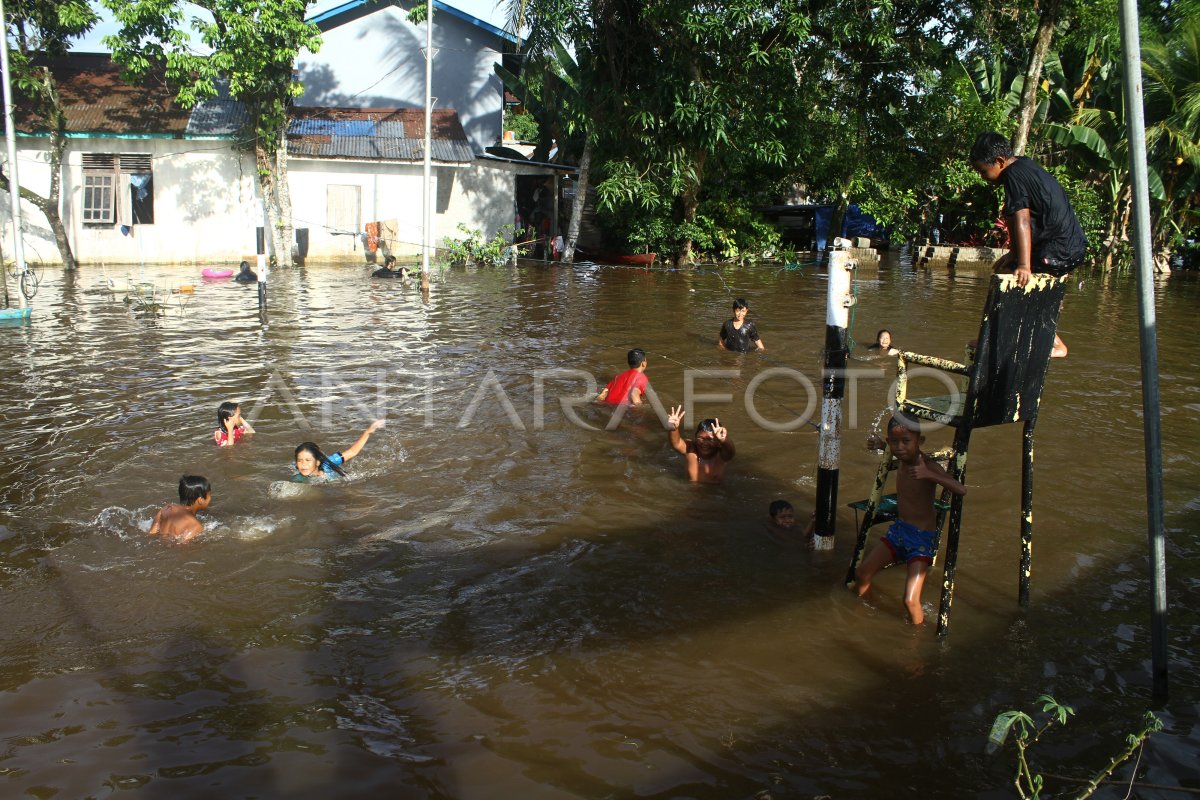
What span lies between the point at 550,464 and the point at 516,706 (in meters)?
4.14

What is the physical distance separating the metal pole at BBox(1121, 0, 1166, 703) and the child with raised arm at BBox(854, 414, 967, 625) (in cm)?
138

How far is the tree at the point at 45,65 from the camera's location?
21094 mm

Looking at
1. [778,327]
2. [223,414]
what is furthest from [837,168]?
[223,414]

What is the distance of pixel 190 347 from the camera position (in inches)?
551

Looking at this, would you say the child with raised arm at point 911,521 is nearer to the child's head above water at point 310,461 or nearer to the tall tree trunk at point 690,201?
the child's head above water at point 310,461

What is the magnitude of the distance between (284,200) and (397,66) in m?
6.39

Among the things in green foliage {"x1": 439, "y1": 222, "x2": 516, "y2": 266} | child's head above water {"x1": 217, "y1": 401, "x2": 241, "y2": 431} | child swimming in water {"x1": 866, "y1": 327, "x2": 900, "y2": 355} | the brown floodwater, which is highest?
green foliage {"x1": 439, "y1": 222, "x2": 516, "y2": 266}

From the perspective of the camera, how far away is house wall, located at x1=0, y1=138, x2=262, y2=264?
23.1 meters

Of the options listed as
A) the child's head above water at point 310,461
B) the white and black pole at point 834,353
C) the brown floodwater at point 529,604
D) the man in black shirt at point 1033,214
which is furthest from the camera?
the child's head above water at point 310,461

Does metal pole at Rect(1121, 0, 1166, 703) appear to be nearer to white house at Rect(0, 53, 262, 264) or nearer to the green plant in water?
the green plant in water

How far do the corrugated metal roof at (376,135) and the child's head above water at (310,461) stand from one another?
1762cm

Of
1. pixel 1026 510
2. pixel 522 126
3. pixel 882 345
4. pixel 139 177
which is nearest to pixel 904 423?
pixel 1026 510

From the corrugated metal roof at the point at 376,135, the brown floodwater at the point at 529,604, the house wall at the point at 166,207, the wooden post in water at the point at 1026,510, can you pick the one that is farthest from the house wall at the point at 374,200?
the wooden post in water at the point at 1026,510

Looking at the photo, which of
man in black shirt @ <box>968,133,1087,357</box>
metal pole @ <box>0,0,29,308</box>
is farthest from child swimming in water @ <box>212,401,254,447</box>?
metal pole @ <box>0,0,29,308</box>
